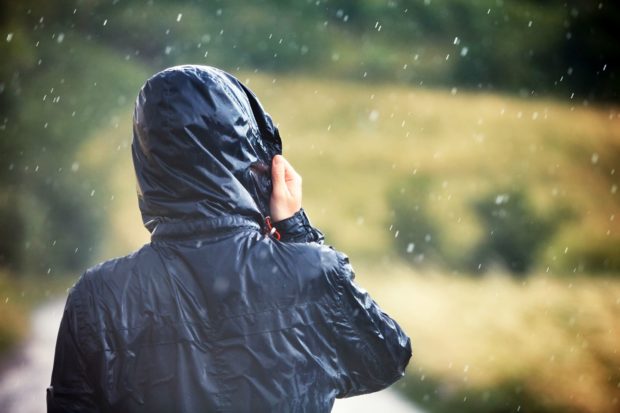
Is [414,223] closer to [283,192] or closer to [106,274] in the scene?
[283,192]

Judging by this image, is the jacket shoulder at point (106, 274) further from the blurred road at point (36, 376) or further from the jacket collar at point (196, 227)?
the blurred road at point (36, 376)

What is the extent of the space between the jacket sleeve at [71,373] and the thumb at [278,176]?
1.39 ft

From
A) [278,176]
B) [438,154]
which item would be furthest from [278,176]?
[438,154]

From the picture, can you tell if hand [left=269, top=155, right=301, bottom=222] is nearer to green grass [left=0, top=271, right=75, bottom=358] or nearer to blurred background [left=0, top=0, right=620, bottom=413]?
blurred background [left=0, top=0, right=620, bottom=413]

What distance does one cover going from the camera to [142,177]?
4.65 ft

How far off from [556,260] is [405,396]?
7.04ft

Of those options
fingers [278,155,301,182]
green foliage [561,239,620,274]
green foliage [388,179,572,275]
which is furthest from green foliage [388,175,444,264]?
fingers [278,155,301,182]

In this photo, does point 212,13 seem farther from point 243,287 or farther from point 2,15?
point 243,287

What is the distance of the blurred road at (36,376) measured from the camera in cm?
648

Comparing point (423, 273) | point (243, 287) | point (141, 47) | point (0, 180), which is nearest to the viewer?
point (243, 287)

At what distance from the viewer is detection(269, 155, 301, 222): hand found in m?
1.46

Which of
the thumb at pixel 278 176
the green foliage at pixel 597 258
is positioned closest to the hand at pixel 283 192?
the thumb at pixel 278 176

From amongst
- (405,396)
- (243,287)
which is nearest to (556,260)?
(405,396)

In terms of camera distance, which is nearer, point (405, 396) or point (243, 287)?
point (243, 287)
